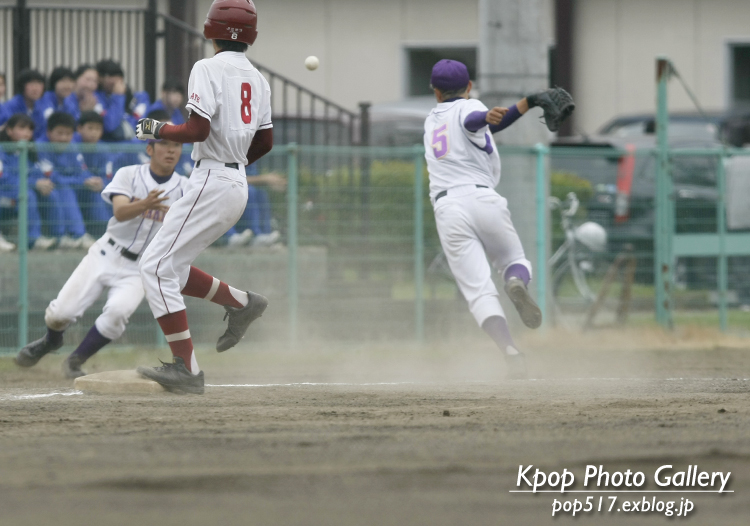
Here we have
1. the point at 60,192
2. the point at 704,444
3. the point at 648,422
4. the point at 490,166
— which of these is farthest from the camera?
the point at 60,192

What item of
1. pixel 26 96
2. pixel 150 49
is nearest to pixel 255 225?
pixel 26 96

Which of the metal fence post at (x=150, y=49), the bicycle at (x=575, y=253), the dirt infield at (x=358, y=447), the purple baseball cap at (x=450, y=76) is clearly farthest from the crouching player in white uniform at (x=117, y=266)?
the bicycle at (x=575, y=253)

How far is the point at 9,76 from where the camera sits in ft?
42.7

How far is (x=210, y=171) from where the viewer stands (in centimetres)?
638

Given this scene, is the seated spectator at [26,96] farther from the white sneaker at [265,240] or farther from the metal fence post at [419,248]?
the metal fence post at [419,248]

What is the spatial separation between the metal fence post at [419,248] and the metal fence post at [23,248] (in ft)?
12.0

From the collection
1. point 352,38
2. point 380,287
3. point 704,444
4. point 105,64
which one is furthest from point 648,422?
point 352,38

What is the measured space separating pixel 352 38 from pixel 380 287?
15.3 meters

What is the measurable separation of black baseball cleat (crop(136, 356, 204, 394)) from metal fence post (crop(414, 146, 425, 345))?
4.71 m

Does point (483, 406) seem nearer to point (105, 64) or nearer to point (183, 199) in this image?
point (183, 199)

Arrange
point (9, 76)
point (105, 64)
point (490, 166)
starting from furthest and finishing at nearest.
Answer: point (9, 76)
point (105, 64)
point (490, 166)

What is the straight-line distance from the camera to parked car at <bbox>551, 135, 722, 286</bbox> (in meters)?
12.2

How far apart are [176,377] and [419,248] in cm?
489

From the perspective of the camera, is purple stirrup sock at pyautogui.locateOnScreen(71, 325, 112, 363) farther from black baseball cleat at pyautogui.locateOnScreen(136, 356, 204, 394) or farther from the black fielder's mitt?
the black fielder's mitt
